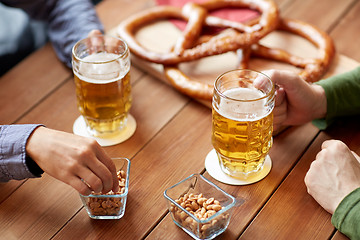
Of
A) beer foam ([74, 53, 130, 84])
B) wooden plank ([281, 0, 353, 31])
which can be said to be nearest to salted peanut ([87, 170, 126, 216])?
beer foam ([74, 53, 130, 84])

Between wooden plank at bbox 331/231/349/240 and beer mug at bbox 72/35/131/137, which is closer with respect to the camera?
wooden plank at bbox 331/231/349/240

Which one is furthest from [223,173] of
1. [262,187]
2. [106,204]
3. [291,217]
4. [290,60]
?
[290,60]

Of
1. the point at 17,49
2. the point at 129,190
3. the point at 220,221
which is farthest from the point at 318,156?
the point at 17,49

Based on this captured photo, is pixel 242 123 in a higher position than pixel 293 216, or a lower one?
higher

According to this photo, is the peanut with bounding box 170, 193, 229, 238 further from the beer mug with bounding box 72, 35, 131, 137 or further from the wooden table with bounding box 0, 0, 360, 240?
the beer mug with bounding box 72, 35, 131, 137

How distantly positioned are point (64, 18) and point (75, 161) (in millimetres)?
820

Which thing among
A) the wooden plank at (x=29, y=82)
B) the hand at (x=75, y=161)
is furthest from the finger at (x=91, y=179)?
the wooden plank at (x=29, y=82)

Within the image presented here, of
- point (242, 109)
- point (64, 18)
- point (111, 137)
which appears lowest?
point (111, 137)

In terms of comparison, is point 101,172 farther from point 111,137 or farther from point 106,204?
point 111,137

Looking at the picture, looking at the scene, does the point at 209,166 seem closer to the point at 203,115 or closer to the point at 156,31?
the point at 203,115

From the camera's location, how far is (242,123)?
42.6 inches

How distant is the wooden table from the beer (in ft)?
0.25

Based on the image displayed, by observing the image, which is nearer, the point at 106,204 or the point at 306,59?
the point at 106,204

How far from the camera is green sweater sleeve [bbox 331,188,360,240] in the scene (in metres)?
1.02
